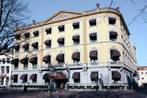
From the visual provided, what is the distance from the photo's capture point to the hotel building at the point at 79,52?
134ft

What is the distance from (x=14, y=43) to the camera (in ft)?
67.4

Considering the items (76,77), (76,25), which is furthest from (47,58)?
(76,25)

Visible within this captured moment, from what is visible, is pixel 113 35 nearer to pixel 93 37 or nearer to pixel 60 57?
pixel 93 37

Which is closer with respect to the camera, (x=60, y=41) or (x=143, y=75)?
(x=60, y=41)

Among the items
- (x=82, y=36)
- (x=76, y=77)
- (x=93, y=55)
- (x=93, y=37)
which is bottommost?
(x=76, y=77)

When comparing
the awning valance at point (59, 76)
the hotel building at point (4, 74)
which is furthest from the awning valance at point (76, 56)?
the hotel building at point (4, 74)

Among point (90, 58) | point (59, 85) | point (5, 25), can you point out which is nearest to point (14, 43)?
point (5, 25)

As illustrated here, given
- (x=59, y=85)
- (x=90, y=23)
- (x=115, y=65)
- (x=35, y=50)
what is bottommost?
(x=59, y=85)

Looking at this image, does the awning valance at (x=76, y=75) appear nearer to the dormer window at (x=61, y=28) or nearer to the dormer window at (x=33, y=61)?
the dormer window at (x=61, y=28)

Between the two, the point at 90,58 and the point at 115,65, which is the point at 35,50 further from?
the point at 115,65

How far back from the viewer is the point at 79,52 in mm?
43438

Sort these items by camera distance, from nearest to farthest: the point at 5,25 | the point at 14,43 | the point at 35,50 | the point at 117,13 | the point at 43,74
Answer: the point at 5,25 < the point at 14,43 < the point at 117,13 < the point at 43,74 < the point at 35,50

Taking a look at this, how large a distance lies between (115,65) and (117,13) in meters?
9.54

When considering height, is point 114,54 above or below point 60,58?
above
